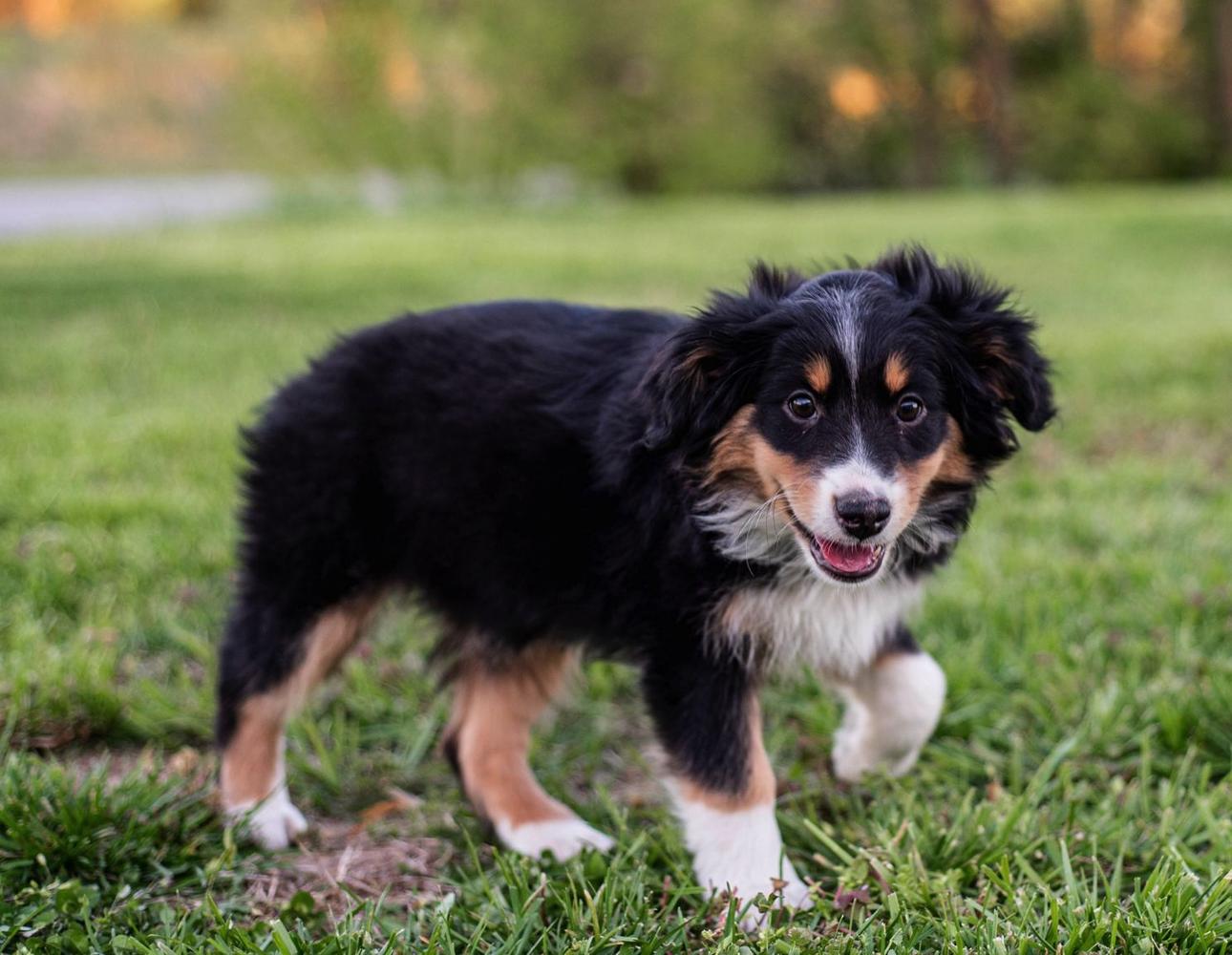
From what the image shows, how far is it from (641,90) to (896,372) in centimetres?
2533

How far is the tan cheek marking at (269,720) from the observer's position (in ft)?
11.5

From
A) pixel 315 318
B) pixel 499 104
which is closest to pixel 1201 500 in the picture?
pixel 315 318

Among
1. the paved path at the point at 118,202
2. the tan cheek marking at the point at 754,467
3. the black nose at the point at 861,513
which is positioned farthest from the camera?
the paved path at the point at 118,202

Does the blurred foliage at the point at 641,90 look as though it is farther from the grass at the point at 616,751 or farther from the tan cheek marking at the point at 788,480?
the tan cheek marking at the point at 788,480

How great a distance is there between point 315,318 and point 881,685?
781 cm

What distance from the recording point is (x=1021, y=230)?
1631 cm

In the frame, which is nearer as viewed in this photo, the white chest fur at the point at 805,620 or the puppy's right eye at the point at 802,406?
the puppy's right eye at the point at 802,406

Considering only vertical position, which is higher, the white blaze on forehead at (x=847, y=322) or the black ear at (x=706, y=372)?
the white blaze on forehead at (x=847, y=322)

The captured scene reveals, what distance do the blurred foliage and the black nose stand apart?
72.1ft

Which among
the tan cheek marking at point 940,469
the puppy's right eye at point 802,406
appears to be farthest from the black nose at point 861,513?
the puppy's right eye at point 802,406

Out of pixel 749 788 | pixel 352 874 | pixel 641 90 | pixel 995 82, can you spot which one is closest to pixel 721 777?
pixel 749 788

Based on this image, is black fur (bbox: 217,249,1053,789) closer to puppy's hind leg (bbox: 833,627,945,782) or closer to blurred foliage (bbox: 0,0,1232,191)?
puppy's hind leg (bbox: 833,627,945,782)

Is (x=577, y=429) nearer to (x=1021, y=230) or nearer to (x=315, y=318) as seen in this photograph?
(x=315, y=318)

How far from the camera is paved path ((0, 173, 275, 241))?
1733 cm
